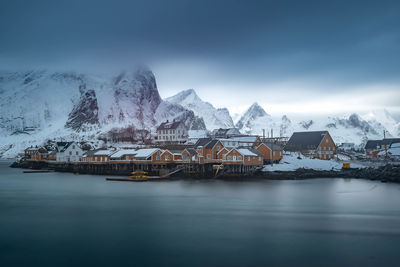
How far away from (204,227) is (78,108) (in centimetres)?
12361

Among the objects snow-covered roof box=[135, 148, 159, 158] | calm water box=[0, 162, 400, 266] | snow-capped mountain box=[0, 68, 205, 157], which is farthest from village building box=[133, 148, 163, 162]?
snow-capped mountain box=[0, 68, 205, 157]

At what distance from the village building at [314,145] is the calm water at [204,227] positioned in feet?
88.3

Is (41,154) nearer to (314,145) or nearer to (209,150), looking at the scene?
(209,150)

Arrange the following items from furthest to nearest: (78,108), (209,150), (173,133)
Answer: (78,108) < (173,133) < (209,150)

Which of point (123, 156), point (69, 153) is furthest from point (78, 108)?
point (123, 156)

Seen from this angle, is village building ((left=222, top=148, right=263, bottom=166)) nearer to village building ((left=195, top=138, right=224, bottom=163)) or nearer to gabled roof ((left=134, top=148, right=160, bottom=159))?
village building ((left=195, top=138, right=224, bottom=163))

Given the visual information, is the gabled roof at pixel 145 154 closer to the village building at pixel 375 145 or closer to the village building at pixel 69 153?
the village building at pixel 69 153

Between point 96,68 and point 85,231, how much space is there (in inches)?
6284

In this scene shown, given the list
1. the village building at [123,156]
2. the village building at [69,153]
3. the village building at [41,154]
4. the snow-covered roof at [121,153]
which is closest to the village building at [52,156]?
the village building at [41,154]

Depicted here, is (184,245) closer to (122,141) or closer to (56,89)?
(122,141)

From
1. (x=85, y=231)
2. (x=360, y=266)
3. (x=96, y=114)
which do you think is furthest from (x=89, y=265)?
(x=96, y=114)

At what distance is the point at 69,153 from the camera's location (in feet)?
221

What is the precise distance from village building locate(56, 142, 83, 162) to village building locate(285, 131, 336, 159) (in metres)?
42.1

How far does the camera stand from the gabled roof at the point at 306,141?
200 ft
